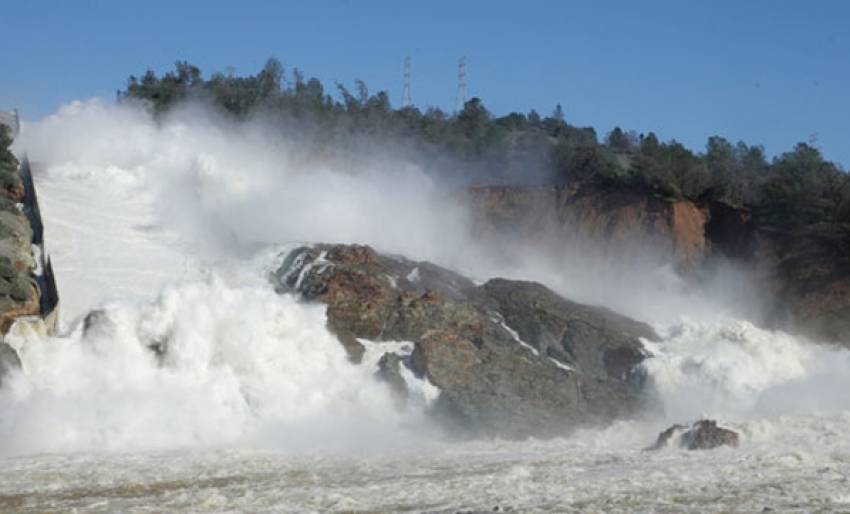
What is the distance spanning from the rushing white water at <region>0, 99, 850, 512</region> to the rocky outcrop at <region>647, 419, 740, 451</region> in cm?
46

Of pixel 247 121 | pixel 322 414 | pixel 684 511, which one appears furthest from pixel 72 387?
pixel 247 121

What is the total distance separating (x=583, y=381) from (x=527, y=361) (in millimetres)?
1418

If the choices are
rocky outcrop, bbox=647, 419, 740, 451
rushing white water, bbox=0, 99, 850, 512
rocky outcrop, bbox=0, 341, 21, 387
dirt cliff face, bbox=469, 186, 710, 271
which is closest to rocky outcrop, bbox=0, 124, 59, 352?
rushing white water, bbox=0, 99, 850, 512

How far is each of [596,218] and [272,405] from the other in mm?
20947

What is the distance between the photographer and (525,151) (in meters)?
51.2

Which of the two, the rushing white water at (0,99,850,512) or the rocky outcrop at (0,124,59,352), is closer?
the rushing white water at (0,99,850,512)

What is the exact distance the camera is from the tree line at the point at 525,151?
131ft

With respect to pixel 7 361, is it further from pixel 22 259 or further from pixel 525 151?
pixel 525 151

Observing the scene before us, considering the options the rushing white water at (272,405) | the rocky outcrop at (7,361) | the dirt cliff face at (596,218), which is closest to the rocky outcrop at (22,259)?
the rushing white water at (272,405)

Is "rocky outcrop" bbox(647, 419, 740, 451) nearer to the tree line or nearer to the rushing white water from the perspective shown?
the rushing white water

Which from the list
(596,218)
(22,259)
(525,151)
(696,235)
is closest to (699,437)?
(22,259)

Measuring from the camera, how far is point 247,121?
5509 centimetres

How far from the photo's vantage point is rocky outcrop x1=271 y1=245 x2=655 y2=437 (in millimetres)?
25453

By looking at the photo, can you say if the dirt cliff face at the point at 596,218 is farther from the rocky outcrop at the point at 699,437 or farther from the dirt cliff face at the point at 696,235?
the rocky outcrop at the point at 699,437
